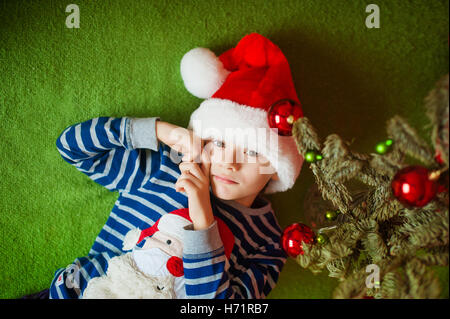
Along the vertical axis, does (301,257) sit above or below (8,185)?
below

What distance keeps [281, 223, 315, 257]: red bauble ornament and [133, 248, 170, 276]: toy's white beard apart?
1.04 ft

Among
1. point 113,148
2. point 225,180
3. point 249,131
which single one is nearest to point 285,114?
point 249,131

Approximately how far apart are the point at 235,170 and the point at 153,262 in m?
0.32

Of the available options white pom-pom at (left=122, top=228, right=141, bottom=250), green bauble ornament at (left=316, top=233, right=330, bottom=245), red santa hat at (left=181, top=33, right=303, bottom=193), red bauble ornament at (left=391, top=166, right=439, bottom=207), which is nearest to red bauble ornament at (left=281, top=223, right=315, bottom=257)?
green bauble ornament at (left=316, top=233, right=330, bottom=245)

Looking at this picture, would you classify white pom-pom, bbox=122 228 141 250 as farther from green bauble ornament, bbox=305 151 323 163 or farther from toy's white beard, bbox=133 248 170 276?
green bauble ornament, bbox=305 151 323 163

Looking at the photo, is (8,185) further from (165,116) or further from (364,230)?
(364,230)

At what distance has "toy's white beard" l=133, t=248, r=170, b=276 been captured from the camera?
31.8 inches

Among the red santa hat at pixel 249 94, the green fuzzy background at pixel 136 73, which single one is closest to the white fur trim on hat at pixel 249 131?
the red santa hat at pixel 249 94

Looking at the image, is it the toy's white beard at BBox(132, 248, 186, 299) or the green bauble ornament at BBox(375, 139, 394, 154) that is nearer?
the green bauble ornament at BBox(375, 139, 394, 154)

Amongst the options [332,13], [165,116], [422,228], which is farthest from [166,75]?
[422,228]

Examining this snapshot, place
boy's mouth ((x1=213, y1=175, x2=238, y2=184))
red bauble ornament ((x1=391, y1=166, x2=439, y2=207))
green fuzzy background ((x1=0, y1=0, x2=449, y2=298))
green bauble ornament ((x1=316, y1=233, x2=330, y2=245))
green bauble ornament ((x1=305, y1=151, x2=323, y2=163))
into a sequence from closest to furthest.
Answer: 1. red bauble ornament ((x1=391, y1=166, x2=439, y2=207))
2. green bauble ornament ((x1=305, y1=151, x2=323, y2=163))
3. green bauble ornament ((x1=316, y1=233, x2=330, y2=245))
4. boy's mouth ((x1=213, y1=175, x2=238, y2=184))
5. green fuzzy background ((x1=0, y1=0, x2=449, y2=298))

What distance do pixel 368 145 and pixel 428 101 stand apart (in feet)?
1.96

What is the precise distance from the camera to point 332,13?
0.98m

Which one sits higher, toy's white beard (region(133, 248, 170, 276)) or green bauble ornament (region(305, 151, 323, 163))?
green bauble ornament (region(305, 151, 323, 163))
